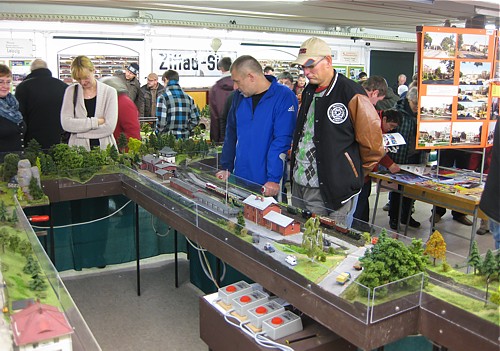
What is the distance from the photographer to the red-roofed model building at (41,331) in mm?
1793

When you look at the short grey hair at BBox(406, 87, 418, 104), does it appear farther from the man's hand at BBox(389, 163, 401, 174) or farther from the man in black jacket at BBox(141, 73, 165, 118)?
the man in black jacket at BBox(141, 73, 165, 118)

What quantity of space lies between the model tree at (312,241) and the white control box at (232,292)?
373mm

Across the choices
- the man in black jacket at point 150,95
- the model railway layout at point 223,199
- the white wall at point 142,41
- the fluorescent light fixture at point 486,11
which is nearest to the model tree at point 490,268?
the model railway layout at point 223,199

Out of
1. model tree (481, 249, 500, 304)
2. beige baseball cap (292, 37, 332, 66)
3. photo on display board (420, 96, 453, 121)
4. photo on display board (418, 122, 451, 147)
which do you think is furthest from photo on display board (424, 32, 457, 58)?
model tree (481, 249, 500, 304)

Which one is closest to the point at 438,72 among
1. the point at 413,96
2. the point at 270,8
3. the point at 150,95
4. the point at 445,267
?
the point at 413,96

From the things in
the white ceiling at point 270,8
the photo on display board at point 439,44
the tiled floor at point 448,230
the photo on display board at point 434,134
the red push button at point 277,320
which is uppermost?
the white ceiling at point 270,8

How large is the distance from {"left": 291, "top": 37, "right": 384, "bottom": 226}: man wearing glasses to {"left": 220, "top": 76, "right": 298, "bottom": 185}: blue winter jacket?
0.50 metres

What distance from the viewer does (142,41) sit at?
37.6 ft

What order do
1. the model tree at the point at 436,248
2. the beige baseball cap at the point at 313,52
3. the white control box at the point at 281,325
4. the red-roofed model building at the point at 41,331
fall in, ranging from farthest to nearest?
the beige baseball cap at the point at 313,52
the model tree at the point at 436,248
the white control box at the point at 281,325
the red-roofed model building at the point at 41,331

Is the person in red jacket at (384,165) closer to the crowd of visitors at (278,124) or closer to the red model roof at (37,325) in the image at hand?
the crowd of visitors at (278,124)

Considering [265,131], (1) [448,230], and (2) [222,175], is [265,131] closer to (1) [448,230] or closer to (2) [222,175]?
(2) [222,175]

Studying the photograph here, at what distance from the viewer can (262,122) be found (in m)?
4.07

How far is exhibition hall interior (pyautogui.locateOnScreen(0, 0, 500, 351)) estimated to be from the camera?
216 cm

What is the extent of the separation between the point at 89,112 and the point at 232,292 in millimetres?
2929
